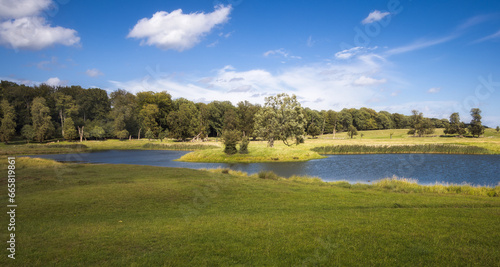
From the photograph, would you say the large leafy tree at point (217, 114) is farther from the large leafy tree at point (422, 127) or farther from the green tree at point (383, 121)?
the green tree at point (383, 121)

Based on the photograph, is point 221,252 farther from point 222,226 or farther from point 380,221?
point 380,221

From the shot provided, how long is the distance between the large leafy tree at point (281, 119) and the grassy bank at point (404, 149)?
35.6ft

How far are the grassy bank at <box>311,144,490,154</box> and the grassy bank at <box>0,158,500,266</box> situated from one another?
2041 inches

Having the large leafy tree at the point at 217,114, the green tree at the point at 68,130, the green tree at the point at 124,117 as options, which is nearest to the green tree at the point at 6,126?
the green tree at the point at 68,130

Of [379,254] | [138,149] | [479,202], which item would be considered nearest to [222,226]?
[379,254]

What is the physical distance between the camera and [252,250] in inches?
326

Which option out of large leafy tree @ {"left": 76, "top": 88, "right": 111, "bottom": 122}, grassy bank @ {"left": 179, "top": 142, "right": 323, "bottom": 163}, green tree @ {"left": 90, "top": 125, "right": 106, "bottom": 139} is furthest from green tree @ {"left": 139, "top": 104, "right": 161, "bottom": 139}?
grassy bank @ {"left": 179, "top": 142, "right": 323, "bottom": 163}

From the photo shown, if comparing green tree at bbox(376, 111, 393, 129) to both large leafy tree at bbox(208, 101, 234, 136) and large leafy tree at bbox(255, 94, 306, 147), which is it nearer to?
large leafy tree at bbox(208, 101, 234, 136)

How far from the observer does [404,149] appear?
64.6 meters

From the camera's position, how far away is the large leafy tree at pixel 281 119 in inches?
2413

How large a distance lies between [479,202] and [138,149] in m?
84.3

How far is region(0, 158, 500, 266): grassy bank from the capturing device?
7.71m

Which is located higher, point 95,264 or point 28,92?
point 28,92

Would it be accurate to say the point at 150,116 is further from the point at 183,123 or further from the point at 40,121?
the point at 40,121
